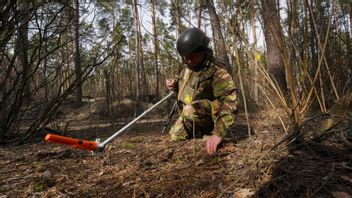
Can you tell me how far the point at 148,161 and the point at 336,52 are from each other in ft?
5.49

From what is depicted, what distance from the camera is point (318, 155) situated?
1.60 metres

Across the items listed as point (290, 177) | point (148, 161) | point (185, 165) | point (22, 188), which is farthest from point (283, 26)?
point (22, 188)

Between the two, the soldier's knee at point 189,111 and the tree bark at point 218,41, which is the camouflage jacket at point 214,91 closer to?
the soldier's knee at point 189,111

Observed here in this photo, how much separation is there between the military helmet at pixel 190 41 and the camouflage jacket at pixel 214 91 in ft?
0.83

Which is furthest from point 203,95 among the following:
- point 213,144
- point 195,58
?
point 213,144

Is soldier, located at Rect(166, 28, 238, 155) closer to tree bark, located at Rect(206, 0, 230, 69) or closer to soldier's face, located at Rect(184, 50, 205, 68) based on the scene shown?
soldier's face, located at Rect(184, 50, 205, 68)

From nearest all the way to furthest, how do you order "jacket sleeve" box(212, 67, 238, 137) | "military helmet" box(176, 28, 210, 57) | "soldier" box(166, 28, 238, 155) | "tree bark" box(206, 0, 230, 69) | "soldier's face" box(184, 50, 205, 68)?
"tree bark" box(206, 0, 230, 69) < "jacket sleeve" box(212, 67, 238, 137) < "soldier" box(166, 28, 238, 155) < "military helmet" box(176, 28, 210, 57) < "soldier's face" box(184, 50, 205, 68)

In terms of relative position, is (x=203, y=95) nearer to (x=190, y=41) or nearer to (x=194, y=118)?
(x=194, y=118)

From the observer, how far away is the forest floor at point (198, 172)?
135cm

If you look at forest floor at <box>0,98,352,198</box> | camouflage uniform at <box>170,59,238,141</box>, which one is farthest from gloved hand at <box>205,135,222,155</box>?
camouflage uniform at <box>170,59,238,141</box>

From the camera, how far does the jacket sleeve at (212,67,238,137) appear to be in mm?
2223

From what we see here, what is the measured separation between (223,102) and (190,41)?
0.59 meters

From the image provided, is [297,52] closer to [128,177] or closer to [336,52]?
[336,52]

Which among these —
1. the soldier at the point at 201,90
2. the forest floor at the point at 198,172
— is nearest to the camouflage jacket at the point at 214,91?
the soldier at the point at 201,90
